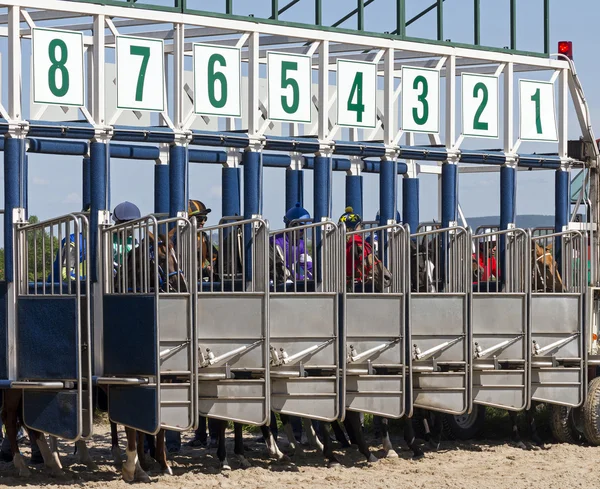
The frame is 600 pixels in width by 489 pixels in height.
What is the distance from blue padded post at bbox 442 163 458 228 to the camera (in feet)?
44.3

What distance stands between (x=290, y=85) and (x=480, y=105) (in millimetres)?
2456

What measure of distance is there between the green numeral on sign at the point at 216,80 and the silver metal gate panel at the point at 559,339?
314 centimetres

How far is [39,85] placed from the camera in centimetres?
1088

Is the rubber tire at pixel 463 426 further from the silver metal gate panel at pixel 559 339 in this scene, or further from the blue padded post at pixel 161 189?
the blue padded post at pixel 161 189

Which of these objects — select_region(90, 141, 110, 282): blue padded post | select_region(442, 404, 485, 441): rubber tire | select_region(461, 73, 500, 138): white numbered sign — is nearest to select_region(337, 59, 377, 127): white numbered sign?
select_region(461, 73, 500, 138): white numbered sign

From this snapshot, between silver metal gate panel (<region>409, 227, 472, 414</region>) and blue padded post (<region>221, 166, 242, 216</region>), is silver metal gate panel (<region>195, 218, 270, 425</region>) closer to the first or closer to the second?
silver metal gate panel (<region>409, 227, 472, 414</region>)

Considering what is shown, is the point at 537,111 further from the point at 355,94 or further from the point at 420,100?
the point at 355,94

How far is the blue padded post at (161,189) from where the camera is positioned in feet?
40.1

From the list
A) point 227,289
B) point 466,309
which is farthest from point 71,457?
point 466,309

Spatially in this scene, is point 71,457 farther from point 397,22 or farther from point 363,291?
point 397,22

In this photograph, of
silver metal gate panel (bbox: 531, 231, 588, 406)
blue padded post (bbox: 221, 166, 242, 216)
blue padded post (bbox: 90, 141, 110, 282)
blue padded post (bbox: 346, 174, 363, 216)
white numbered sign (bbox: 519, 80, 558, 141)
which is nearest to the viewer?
blue padded post (bbox: 90, 141, 110, 282)

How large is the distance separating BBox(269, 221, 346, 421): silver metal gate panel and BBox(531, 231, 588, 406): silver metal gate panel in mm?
2305

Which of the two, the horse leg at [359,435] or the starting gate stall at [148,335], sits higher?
the starting gate stall at [148,335]

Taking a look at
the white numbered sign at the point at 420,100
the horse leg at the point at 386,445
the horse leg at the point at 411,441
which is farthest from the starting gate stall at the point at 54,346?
the white numbered sign at the point at 420,100
